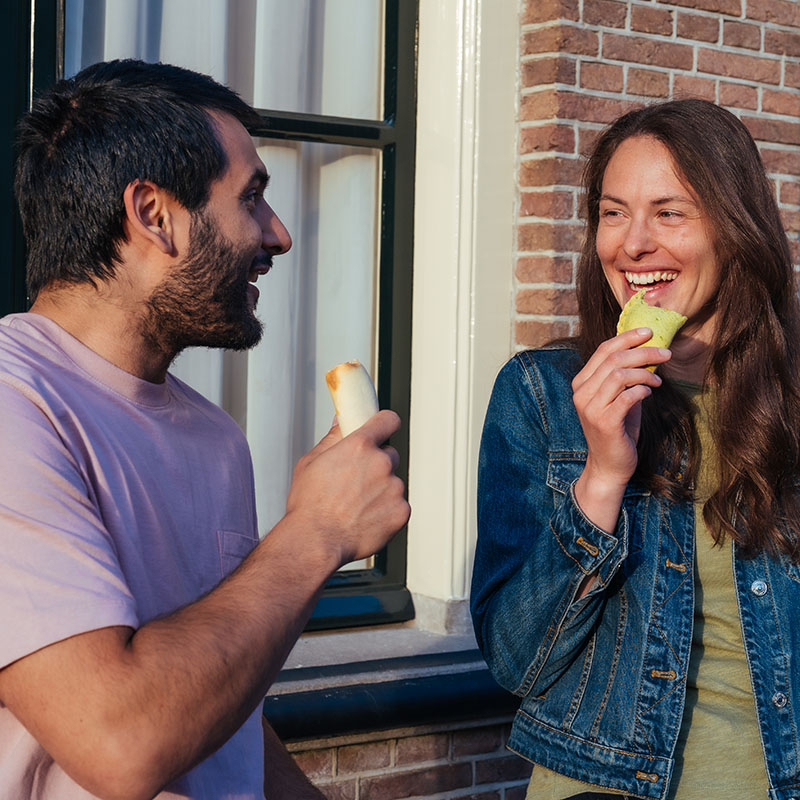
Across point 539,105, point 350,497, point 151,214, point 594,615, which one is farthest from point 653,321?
point 539,105

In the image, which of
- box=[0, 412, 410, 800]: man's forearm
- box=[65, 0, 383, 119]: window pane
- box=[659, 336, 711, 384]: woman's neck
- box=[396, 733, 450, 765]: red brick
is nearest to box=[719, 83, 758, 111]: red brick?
box=[65, 0, 383, 119]: window pane

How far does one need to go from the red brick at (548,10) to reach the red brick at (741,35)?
68cm

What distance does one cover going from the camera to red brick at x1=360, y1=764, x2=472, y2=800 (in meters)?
3.62

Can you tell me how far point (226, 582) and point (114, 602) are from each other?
0.62 ft

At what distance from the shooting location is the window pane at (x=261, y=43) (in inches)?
143

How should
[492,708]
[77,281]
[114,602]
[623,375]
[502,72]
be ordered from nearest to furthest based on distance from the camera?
[114,602] < [77,281] < [623,375] < [492,708] < [502,72]

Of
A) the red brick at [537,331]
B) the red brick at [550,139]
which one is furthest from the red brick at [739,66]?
the red brick at [537,331]

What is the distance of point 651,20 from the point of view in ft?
13.4

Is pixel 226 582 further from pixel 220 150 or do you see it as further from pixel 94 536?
pixel 220 150

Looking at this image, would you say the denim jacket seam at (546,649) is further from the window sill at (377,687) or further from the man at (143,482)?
the window sill at (377,687)

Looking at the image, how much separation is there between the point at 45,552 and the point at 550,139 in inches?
114

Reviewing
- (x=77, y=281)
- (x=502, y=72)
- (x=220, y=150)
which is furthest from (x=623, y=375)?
(x=502, y=72)

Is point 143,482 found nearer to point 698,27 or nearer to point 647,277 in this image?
point 647,277

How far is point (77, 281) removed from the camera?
1763mm
